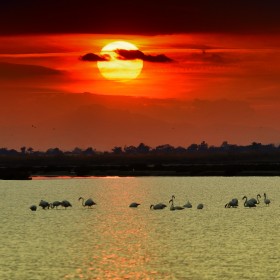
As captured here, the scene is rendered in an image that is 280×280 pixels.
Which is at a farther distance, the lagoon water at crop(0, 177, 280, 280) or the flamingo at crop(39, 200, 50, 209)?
the flamingo at crop(39, 200, 50, 209)

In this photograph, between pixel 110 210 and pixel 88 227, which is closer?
pixel 88 227

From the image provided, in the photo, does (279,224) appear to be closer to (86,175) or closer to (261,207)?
(261,207)

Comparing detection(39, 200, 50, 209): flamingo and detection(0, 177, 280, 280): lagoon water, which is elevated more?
detection(39, 200, 50, 209): flamingo

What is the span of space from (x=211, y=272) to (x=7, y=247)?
14.5 m

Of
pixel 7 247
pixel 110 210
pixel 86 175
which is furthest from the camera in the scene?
pixel 86 175

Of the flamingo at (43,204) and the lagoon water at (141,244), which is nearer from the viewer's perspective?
the lagoon water at (141,244)

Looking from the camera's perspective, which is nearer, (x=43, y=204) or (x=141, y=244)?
(x=141, y=244)

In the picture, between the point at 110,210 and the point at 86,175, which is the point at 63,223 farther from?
the point at 86,175

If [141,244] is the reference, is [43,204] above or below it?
above

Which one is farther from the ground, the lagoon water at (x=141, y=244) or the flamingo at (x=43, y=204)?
the flamingo at (x=43, y=204)

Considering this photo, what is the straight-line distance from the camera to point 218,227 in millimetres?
57344

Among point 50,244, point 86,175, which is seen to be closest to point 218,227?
point 50,244

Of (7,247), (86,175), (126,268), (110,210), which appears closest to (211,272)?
(126,268)

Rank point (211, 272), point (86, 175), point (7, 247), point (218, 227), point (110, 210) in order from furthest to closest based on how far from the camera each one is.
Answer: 1. point (86, 175)
2. point (110, 210)
3. point (218, 227)
4. point (7, 247)
5. point (211, 272)
